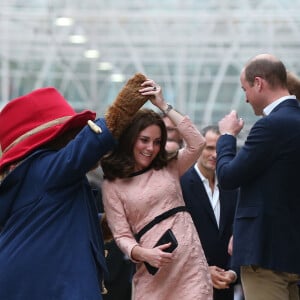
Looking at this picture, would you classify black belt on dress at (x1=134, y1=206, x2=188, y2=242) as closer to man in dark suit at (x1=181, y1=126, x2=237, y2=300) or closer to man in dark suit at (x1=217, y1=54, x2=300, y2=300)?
man in dark suit at (x1=217, y1=54, x2=300, y2=300)

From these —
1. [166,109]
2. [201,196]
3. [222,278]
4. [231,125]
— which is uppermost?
[166,109]

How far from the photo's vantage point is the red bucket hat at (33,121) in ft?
17.3

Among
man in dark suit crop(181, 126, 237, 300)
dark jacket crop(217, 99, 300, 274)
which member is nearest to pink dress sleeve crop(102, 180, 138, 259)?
dark jacket crop(217, 99, 300, 274)

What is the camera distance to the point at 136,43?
26.1 m

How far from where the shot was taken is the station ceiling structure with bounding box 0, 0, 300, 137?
25141mm

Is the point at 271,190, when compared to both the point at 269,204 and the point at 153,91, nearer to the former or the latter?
the point at 269,204

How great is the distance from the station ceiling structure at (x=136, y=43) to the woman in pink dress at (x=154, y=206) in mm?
19030

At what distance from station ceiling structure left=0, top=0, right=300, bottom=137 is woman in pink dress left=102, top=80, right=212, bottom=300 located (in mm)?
19030

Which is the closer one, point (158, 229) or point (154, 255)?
point (154, 255)

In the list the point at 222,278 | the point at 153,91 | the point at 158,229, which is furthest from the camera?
the point at 222,278

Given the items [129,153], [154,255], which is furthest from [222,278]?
[129,153]

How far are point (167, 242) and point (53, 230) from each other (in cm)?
72

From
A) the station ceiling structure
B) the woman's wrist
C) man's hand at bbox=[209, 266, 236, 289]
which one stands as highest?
the woman's wrist

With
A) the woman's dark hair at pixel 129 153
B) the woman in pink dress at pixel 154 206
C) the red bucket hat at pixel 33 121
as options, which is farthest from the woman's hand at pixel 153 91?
the red bucket hat at pixel 33 121
